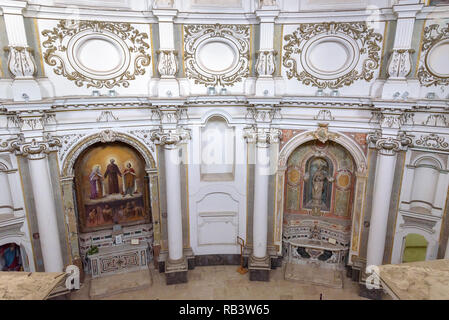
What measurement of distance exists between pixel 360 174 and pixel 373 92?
2925mm

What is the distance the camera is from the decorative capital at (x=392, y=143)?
1023 cm

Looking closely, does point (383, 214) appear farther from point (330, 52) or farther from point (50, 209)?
point (50, 209)

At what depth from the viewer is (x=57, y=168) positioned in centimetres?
1070

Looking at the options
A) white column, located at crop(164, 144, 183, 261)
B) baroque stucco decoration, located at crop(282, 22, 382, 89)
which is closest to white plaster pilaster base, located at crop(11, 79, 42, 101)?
white column, located at crop(164, 144, 183, 261)

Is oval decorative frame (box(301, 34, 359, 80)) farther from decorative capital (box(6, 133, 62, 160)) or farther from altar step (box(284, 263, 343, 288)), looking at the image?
decorative capital (box(6, 133, 62, 160))

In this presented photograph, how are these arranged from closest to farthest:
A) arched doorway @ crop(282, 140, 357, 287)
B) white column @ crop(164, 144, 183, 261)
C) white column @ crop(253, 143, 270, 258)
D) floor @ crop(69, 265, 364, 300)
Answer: white column @ crop(164, 144, 183, 261) → floor @ crop(69, 265, 364, 300) → white column @ crop(253, 143, 270, 258) → arched doorway @ crop(282, 140, 357, 287)

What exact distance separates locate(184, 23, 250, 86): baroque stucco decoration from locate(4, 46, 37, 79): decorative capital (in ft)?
15.8

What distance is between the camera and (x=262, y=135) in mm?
11484

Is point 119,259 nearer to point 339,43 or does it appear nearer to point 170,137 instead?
point 170,137

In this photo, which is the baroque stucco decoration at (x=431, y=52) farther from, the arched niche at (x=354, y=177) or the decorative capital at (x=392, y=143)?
the arched niche at (x=354, y=177)

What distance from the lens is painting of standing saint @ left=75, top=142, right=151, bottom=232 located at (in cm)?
1173

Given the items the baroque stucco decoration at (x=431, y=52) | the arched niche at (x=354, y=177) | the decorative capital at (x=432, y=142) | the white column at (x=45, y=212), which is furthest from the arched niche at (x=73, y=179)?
the baroque stucco decoration at (x=431, y=52)

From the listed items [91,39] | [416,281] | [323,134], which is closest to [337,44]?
[323,134]

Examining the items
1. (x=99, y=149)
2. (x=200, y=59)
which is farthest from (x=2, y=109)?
(x=200, y=59)
